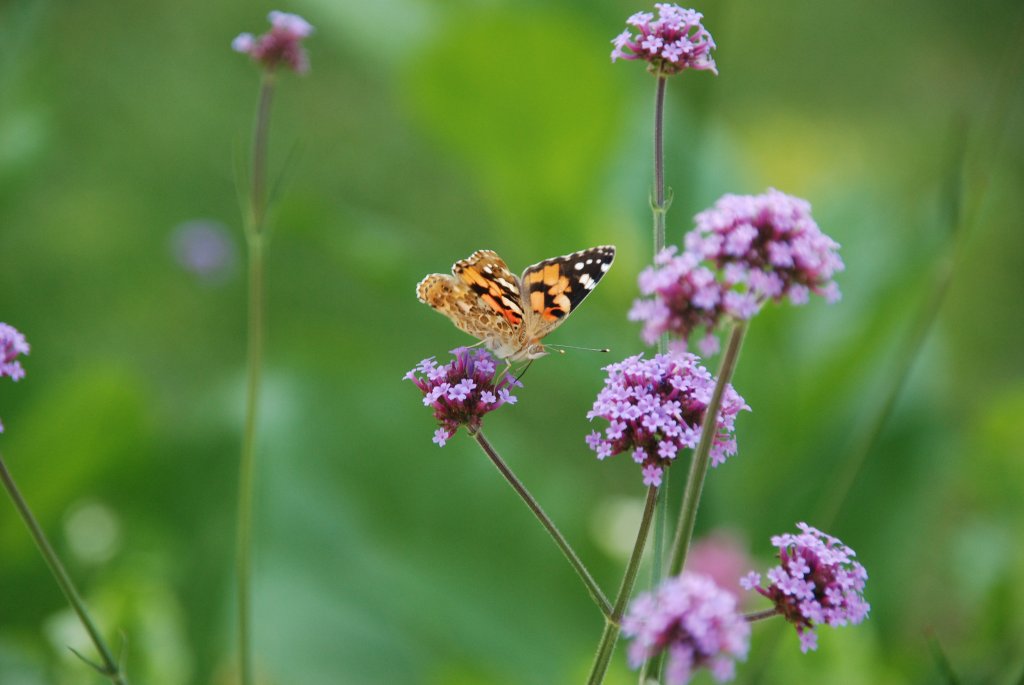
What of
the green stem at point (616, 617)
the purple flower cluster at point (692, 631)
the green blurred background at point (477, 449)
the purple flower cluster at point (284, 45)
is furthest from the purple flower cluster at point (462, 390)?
the green blurred background at point (477, 449)

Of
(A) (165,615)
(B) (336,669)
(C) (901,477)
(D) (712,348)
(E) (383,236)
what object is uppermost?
(D) (712,348)

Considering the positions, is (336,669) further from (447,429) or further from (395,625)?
(447,429)

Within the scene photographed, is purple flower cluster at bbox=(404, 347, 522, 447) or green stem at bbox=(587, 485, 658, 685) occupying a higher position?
purple flower cluster at bbox=(404, 347, 522, 447)

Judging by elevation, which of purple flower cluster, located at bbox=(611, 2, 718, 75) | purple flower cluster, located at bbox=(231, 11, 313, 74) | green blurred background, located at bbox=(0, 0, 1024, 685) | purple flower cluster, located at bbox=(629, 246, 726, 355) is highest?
purple flower cluster, located at bbox=(611, 2, 718, 75)

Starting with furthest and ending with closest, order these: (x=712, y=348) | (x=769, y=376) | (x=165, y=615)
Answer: (x=769, y=376)
(x=165, y=615)
(x=712, y=348)

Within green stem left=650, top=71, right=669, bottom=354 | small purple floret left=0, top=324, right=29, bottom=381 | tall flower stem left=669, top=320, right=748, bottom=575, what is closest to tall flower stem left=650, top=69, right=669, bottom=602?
green stem left=650, top=71, right=669, bottom=354

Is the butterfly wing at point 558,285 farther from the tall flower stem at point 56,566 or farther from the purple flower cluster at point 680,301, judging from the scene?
the tall flower stem at point 56,566

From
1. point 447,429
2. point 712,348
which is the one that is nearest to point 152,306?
point 447,429

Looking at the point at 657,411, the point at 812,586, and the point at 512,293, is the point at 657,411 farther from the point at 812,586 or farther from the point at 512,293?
the point at 512,293

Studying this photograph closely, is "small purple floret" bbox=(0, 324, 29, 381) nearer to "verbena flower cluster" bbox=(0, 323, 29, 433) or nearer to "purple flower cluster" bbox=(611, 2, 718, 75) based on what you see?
"verbena flower cluster" bbox=(0, 323, 29, 433)
